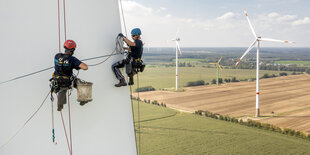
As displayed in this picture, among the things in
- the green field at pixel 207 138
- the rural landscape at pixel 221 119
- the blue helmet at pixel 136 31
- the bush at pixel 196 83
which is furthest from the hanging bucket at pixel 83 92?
the bush at pixel 196 83

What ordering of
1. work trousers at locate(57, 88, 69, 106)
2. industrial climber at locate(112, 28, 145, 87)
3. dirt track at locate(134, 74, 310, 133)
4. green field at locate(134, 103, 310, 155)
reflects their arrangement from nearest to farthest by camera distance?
1. work trousers at locate(57, 88, 69, 106)
2. industrial climber at locate(112, 28, 145, 87)
3. green field at locate(134, 103, 310, 155)
4. dirt track at locate(134, 74, 310, 133)

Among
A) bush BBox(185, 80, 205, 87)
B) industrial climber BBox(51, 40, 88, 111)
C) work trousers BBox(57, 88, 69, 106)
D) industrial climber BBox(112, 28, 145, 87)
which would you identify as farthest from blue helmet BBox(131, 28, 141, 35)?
bush BBox(185, 80, 205, 87)

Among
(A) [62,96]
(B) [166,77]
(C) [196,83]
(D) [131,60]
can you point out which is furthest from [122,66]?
(B) [166,77]

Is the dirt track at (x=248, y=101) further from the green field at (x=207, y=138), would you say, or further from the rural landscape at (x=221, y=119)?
the green field at (x=207, y=138)

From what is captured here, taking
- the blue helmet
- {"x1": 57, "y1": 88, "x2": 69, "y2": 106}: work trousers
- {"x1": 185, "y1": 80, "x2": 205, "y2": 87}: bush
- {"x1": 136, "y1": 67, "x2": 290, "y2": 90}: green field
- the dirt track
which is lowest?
the dirt track

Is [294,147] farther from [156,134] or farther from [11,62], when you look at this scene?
[11,62]

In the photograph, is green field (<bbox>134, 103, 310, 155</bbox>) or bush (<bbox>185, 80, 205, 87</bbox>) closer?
green field (<bbox>134, 103, 310, 155</bbox>)

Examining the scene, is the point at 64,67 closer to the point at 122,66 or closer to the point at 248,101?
the point at 122,66

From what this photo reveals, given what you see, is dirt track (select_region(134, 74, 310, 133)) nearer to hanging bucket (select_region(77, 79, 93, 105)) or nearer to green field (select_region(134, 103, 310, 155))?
green field (select_region(134, 103, 310, 155))
